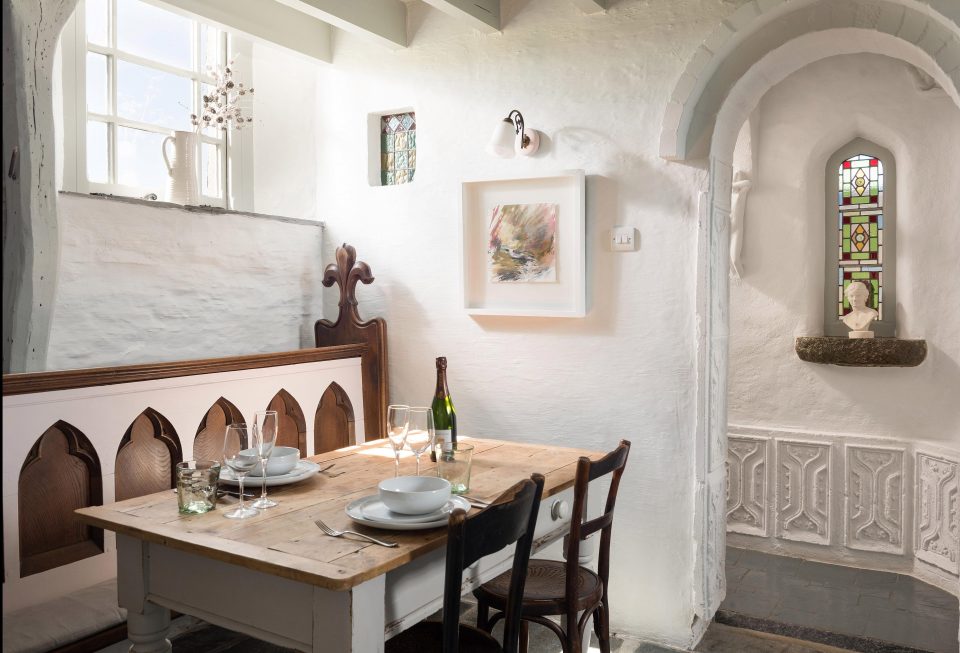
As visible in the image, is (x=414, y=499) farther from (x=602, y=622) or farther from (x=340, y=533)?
(x=602, y=622)

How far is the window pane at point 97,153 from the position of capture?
11.0ft

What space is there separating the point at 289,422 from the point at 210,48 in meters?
1.91

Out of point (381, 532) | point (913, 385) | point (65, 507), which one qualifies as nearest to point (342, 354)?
point (65, 507)

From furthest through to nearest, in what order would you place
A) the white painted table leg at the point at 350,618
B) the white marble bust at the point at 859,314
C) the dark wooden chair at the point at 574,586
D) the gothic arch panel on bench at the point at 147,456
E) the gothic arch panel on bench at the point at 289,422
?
the white marble bust at the point at 859,314 → the gothic arch panel on bench at the point at 289,422 → the gothic arch panel on bench at the point at 147,456 → the dark wooden chair at the point at 574,586 → the white painted table leg at the point at 350,618

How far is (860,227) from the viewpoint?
436 cm

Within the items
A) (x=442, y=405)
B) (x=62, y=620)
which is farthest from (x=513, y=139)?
(x=62, y=620)

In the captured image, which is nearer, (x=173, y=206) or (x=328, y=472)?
(x=328, y=472)

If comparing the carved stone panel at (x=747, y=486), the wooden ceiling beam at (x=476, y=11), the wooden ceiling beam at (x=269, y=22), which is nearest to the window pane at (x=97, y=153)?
the wooden ceiling beam at (x=269, y=22)

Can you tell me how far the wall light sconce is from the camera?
3307mm

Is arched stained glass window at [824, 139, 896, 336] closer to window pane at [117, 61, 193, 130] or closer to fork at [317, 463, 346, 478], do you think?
fork at [317, 463, 346, 478]

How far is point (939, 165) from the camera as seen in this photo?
4.02 meters

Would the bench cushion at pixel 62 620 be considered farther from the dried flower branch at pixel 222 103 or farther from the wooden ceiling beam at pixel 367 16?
the wooden ceiling beam at pixel 367 16

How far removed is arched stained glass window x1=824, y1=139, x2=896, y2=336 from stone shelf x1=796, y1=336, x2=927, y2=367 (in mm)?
217

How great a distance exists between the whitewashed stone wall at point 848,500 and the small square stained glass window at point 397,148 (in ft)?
7.79
